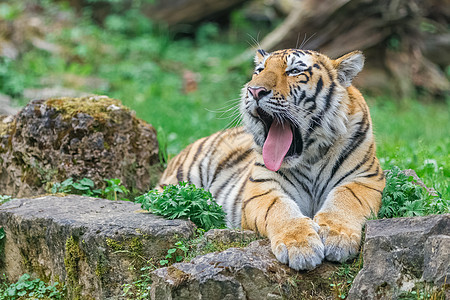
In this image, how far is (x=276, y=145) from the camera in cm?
371

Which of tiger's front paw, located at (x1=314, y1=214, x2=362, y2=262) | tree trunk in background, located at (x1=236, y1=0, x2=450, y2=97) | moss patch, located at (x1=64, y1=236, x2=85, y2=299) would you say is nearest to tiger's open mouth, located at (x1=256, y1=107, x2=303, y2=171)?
tiger's front paw, located at (x1=314, y1=214, x2=362, y2=262)

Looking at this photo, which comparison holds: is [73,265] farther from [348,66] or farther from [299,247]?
[348,66]

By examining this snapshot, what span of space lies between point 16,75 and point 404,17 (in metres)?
7.38

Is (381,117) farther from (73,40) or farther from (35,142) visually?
(73,40)

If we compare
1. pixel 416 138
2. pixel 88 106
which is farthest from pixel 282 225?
pixel 416 138

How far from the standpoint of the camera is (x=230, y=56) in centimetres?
1400

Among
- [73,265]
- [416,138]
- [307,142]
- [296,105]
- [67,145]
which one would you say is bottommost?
[416,138]

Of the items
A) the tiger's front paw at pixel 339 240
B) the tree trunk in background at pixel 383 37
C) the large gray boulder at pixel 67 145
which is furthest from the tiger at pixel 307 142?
the tree trunk in background at pixel 383 37

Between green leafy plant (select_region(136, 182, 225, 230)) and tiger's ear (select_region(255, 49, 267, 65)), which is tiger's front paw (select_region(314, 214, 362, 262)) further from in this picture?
tiger's ear (select_region(255, 49, 267, 65))

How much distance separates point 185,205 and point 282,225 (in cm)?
86

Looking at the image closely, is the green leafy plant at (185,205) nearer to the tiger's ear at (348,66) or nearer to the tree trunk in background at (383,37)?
the tiger's ear at (348,66)

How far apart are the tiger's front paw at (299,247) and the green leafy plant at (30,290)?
1.56 metres

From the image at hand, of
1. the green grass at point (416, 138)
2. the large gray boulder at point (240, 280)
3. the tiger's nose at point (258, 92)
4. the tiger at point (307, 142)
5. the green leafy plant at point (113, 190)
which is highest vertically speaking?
the tiger's nose at point (258, 92)

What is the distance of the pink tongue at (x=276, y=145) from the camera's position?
12.1 feet
